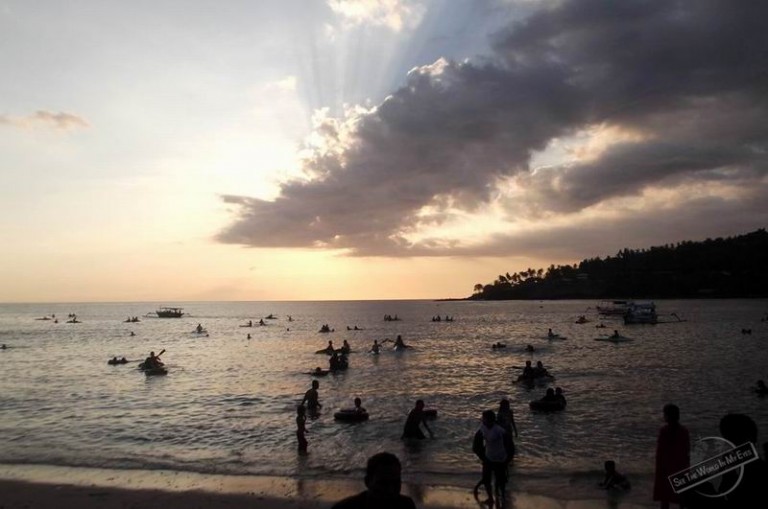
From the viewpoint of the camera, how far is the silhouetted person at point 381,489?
12.5 ft

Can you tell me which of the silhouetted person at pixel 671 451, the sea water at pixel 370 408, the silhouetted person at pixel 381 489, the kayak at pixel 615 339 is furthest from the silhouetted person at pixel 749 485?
the kayak at pixel 615 339

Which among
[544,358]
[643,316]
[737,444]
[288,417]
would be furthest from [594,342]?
[737,444]

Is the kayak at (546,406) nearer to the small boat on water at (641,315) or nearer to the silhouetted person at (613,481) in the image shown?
the silhouetted person at (613,481)

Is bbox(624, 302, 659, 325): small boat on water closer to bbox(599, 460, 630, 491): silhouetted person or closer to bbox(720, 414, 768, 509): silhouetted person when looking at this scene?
bbox(599, 460, 630, 491): silhouetted person

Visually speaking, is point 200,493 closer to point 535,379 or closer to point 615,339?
point 535,379

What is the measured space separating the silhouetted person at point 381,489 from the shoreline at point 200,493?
9.93 m

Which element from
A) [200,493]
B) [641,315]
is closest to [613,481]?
[200,493]

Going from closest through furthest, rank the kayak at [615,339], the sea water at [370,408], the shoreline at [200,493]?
the shoreline at [200,493]
the sea water at [370,408]
the kayak at [615,339]

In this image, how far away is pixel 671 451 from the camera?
29.6ft

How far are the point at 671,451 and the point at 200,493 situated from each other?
37.4 ft

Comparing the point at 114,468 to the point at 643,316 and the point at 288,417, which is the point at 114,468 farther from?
the point at 643,316

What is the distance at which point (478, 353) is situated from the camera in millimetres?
56469

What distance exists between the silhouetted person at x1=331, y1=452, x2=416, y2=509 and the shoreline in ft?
32.6

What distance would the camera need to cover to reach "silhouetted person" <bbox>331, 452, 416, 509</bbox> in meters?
3.82
